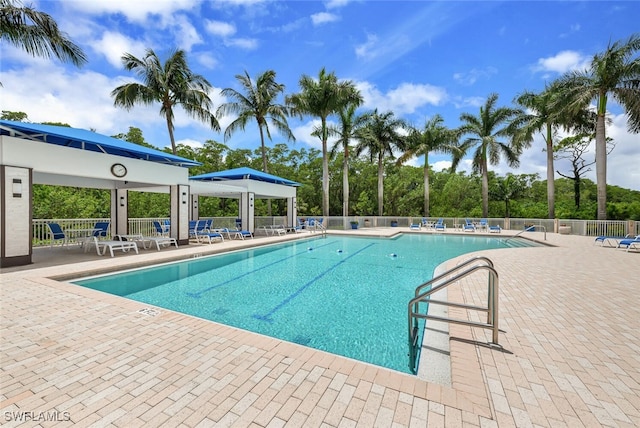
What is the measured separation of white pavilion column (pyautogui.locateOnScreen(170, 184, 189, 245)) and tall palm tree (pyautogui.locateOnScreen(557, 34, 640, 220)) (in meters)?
22.2

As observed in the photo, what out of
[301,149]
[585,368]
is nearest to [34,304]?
[585,368]

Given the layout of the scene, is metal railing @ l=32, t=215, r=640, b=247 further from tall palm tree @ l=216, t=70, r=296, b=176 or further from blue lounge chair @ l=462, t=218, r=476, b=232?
tall palm tree @ l=216, t=70, r=296, b=176

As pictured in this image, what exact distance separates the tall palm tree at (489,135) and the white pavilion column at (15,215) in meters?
27.7

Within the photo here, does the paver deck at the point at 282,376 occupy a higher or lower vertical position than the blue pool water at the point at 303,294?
higher

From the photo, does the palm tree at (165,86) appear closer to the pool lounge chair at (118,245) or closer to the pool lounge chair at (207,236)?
the pool lounge chair at (207,236)

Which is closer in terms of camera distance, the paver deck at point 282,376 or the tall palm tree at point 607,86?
the paver deck at point 282,376

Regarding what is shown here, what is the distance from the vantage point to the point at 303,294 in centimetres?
626

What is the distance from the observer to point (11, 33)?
9250mm

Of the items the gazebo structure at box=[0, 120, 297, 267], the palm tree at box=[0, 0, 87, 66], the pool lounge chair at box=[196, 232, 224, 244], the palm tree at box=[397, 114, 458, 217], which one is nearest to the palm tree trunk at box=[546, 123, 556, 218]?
the palm tree at box=[397, 114, 458, 217]

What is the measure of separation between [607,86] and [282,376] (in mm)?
23785

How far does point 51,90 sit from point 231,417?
16.4 metres

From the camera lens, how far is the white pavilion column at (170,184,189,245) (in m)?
12.2

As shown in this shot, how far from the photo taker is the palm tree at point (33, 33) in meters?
8.95

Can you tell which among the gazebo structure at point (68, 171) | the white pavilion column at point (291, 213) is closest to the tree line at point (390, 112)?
the white pavilion column at point (291, 213)
